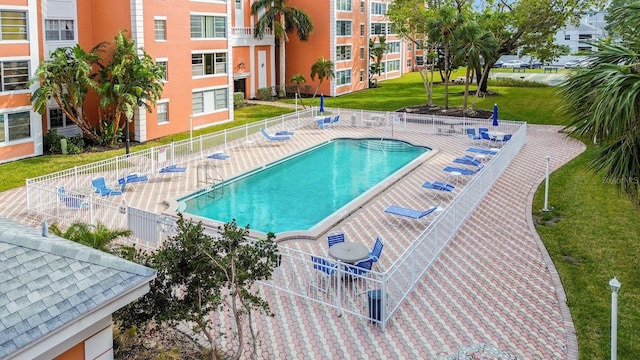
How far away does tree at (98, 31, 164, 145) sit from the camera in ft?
94.5

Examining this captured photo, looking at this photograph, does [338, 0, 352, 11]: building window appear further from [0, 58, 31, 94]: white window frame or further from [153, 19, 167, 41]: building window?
[0, 58, 31, 94]: white window frame

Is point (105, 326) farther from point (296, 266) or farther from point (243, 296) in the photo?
point (296, 266)

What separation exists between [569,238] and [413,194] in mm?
6642

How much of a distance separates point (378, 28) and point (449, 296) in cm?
5456

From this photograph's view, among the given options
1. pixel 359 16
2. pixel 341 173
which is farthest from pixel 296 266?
pixel 359 16

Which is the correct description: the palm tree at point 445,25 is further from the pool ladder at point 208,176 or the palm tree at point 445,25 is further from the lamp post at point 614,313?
the lamp post at point 614,313

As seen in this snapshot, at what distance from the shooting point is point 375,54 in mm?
62375

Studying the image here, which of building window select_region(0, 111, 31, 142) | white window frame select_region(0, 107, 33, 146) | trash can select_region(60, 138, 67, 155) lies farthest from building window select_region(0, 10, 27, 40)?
trash can select_region(60, 138, 67, 155)

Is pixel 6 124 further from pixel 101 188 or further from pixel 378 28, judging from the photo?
pixel 378 28

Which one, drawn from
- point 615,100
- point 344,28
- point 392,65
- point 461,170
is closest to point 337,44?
point 344,28

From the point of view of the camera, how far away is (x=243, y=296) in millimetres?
9859

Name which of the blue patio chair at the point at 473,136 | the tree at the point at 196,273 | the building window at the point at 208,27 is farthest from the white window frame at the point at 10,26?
the blue patio chair at the point at 473,136

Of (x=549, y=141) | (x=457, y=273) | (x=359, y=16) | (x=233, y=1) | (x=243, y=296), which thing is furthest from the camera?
(x=359, y=16)

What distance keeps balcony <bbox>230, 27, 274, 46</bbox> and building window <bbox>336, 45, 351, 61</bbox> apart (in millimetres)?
6715
